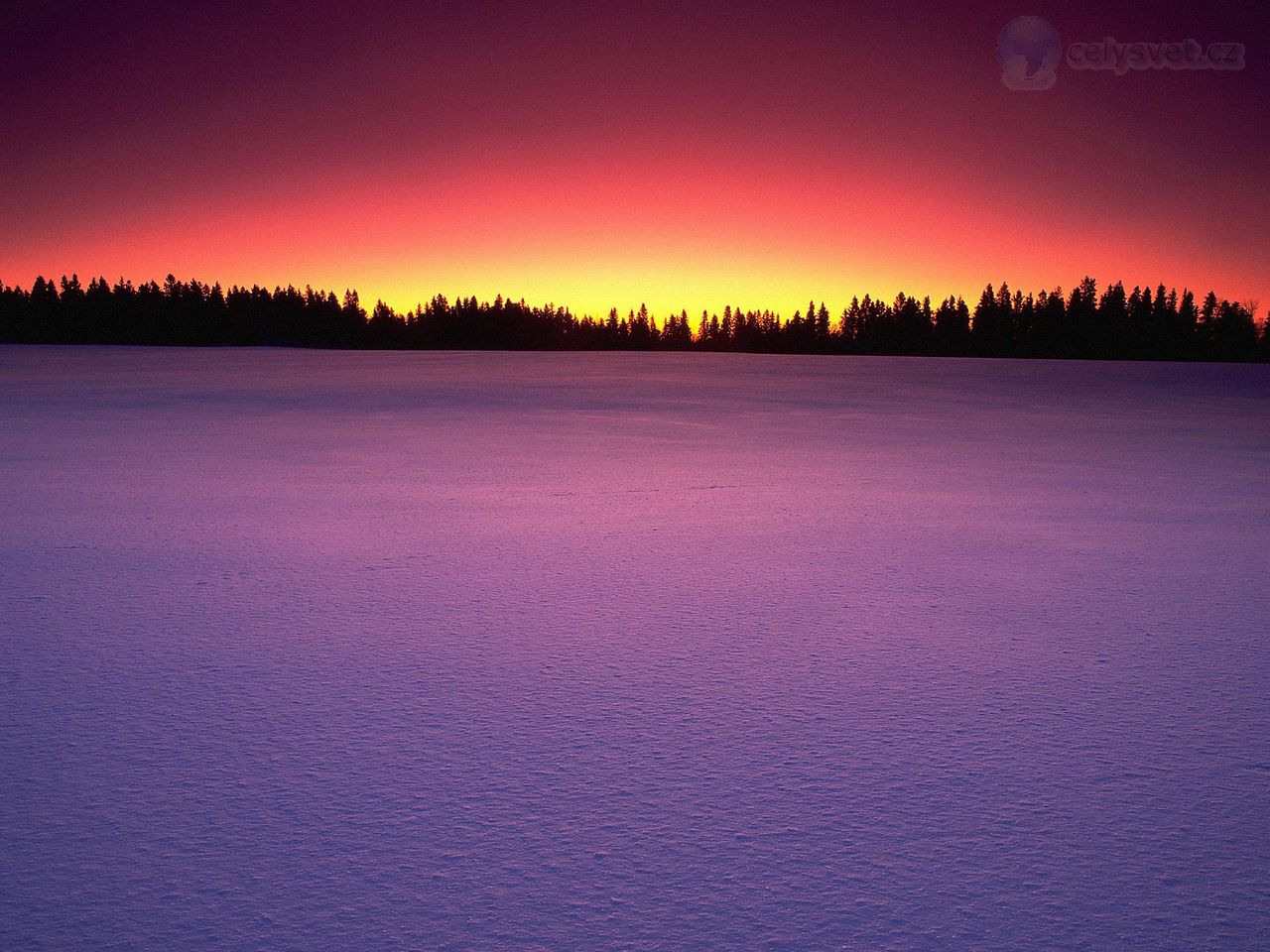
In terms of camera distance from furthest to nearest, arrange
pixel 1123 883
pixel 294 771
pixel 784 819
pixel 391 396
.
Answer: pixel 391 396 → pixel 294 771 → pixel 784 819 → pixel 1123 883

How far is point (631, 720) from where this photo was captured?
262cm

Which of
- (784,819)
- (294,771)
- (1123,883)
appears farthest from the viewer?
(294,771)

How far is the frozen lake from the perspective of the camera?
180 centimetres

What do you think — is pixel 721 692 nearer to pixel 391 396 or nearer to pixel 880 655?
pixel 880 655

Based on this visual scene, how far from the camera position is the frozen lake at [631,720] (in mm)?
1804

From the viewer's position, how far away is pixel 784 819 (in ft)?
6.84

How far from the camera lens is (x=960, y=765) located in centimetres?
236

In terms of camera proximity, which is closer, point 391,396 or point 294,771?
point 294,771

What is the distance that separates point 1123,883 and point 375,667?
7.02 feet

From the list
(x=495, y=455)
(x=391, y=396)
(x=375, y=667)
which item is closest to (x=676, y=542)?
(x=375, y=667)

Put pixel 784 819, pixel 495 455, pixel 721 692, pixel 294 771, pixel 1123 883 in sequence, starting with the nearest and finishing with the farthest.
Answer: pixel 1123 883, pixel 784 819, pixel 294 771, pixel 721 692, pixel 495 455

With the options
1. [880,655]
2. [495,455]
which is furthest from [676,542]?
[495,455]

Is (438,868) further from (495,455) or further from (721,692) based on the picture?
(495,455)

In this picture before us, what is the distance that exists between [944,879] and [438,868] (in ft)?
3.28
